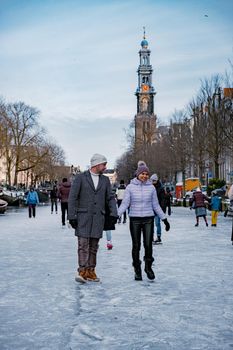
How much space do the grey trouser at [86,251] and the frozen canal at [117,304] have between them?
0.33m

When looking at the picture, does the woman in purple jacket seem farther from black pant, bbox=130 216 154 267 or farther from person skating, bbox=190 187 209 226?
person skating, bbox=190 187 209 226

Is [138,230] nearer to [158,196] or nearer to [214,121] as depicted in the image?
[158,196]

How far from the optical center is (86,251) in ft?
28.6

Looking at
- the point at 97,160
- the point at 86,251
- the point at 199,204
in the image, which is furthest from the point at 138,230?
the point at 199,204

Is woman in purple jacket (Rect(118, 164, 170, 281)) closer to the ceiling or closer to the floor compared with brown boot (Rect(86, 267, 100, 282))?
closer to the ceiling

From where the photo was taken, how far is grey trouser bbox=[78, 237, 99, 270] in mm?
8695

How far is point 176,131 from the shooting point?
198 feet

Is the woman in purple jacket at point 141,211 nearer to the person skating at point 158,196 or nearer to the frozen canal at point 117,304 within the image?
the frozen canal at point 117,304

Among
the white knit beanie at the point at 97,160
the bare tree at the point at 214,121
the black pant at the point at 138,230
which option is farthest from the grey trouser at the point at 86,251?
the bare tree at the point at 214,121

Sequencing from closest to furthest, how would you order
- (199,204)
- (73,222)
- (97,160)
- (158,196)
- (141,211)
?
1. (73,222)
2. (97,160)
3. (141,211)
4. (158,196)
5. (199,204)

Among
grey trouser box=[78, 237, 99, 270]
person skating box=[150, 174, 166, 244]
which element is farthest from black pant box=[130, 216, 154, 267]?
person skating box=[150, 174, 166, 244]

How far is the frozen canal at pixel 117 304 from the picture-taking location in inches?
210

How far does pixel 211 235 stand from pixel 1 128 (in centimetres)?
4952

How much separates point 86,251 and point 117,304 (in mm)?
1855
